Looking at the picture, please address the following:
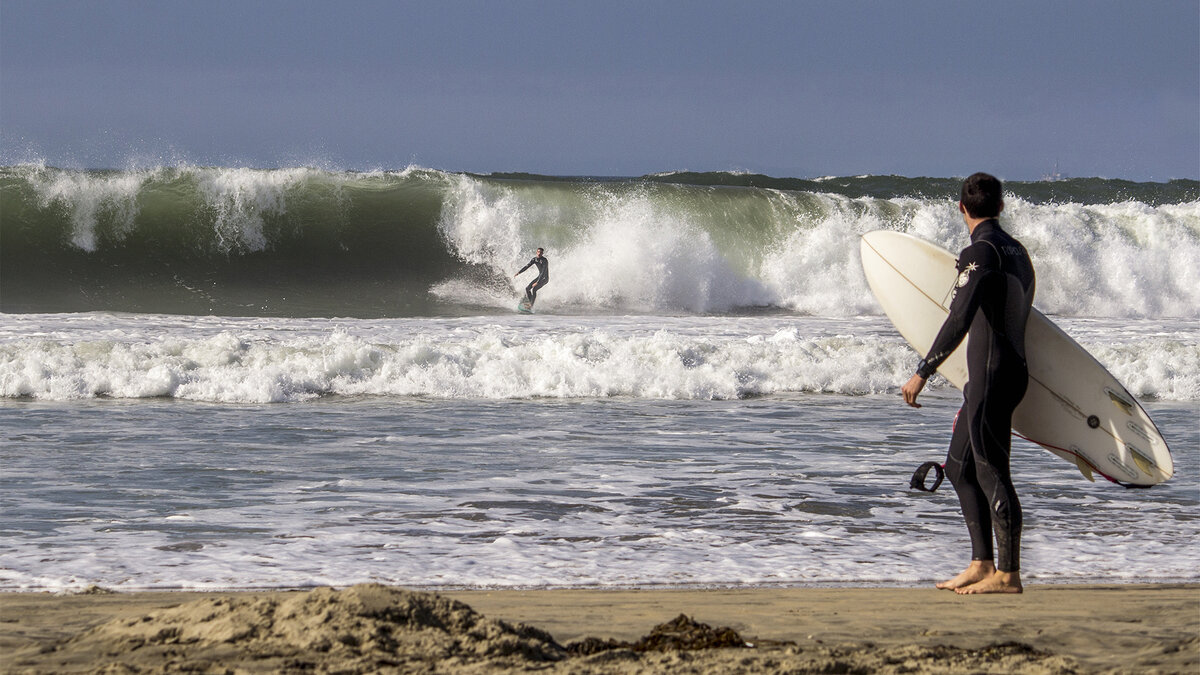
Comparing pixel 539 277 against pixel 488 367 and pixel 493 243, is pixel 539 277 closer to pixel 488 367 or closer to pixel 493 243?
pixel 493 243

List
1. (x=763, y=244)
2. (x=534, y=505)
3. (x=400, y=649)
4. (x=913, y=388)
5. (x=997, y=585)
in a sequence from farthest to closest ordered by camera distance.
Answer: (x=763, y=244), (x=534, y=505), (x=997, y=585), (x=913, y=388), (x=400, y=649)

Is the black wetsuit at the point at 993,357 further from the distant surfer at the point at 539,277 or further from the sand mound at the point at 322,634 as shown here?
the distant surfer at the point at 539,277

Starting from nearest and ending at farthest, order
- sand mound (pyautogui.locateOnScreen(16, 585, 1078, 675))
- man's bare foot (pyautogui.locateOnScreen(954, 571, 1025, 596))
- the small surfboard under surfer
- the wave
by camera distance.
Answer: sand mound (pyautogui.locateOnScreen(16, 585, 1078, 675)) → man's bare foot (pyautogui.locateOnScreen(954, 571, 1025, 596)) → the wave → the small surfboard under surfer

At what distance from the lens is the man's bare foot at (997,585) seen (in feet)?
13.1

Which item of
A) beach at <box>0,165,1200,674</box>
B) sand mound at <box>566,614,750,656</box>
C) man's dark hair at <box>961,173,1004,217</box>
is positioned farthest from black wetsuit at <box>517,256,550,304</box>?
sand mound at <box>566,614,750,656</box>

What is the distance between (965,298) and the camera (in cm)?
394

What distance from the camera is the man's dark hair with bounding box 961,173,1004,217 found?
4090 millimetres

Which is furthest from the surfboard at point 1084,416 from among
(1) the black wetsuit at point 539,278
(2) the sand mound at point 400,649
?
(1) the black wetsuit at point 539,278

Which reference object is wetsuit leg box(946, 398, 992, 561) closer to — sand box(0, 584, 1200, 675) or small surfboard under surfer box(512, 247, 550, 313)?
sand box(0, 584, 1200, 675)

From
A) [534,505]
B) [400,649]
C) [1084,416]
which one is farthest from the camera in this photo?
[534,505]

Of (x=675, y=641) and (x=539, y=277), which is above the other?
(x=539, y=277)

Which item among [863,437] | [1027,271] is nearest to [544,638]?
[1027,271]

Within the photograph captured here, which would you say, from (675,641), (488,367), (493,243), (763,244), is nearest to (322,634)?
(675,641)

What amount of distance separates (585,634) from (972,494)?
1.51 m
